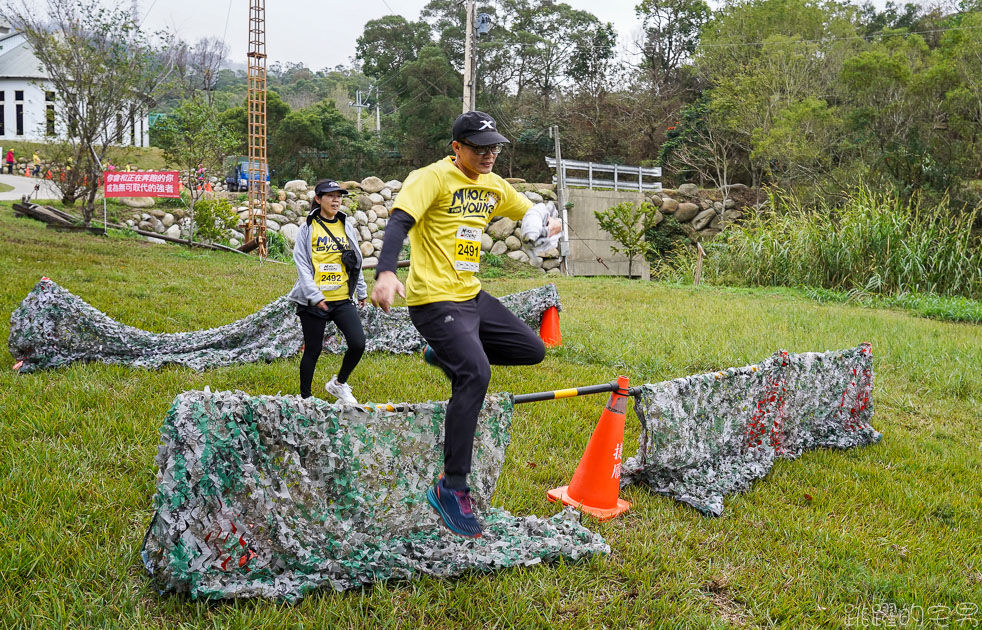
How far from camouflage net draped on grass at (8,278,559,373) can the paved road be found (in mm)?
17110

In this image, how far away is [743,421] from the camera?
4.21 meters

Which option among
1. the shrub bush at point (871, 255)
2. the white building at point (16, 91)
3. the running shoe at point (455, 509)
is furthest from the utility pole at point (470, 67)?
the white building at point (16, 91)

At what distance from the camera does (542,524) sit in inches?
126

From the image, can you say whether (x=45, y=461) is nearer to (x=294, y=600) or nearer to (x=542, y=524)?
(x=294, y=600)

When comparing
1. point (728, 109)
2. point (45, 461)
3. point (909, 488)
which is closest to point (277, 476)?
point (45, 461)

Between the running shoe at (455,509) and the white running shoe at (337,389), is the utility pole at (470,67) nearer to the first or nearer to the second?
the white running shoe at (337,389)

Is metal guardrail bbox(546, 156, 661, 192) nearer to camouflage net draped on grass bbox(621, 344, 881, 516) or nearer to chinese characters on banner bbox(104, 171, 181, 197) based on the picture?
chinese characters on banner bbox(104, 171, 181, 197)

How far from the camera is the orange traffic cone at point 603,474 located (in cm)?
353

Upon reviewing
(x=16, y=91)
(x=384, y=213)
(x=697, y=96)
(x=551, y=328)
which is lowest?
(x=551, y=328)

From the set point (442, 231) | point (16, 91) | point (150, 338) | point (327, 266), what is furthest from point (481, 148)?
Answer: point (16, 91)

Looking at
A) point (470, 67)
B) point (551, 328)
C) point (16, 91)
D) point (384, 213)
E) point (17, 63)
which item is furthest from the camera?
point (17, 63)

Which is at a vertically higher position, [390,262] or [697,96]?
[697,96]

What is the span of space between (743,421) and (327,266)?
306cm

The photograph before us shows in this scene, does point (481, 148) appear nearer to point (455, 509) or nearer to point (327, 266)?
point (455, 509)
